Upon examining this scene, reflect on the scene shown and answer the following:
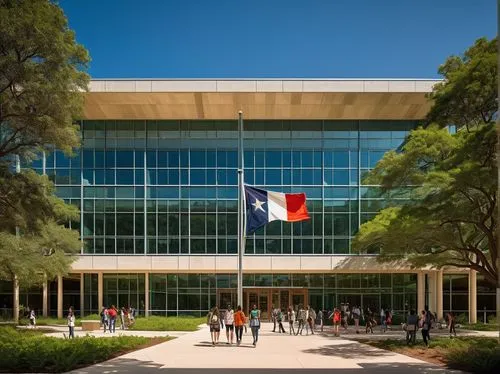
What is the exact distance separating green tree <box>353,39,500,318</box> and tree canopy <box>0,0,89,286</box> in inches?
552

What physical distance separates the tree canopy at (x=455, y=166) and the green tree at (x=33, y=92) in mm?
14037

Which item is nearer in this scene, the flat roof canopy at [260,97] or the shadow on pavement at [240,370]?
the shadow on pavement at [240,370]

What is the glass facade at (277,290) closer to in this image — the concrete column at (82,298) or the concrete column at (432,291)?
the concrete column at (432,291)

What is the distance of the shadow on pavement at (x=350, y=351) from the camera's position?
21308mm

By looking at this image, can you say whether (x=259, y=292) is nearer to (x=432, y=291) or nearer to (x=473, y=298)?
(x=432, y=291)

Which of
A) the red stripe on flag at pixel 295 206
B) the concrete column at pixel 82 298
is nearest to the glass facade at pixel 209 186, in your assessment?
the concrete column at pixel 82 298

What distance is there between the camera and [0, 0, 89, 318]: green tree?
21.5 m

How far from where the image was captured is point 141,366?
56.4 feet

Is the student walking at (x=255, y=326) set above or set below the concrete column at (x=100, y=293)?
above

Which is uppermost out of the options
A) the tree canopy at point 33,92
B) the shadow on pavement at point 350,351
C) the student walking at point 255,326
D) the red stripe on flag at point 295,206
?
the tree canopy at point 33,92

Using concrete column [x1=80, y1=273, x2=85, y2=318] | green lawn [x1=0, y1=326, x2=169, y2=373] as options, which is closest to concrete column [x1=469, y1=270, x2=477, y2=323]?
concrete column [x1=80, y1=273, x2=85, y2=318]

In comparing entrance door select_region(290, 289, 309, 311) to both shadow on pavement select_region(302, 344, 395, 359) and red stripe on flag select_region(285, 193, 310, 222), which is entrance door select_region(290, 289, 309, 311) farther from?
shadow on pavement select_region(302, 344, 395, 359)

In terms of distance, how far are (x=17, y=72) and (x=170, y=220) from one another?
1249 inches

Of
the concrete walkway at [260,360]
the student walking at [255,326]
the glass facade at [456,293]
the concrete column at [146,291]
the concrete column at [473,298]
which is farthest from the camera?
the glass facade at [456,293]
